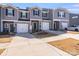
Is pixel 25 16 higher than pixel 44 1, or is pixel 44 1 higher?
pixel 44 1

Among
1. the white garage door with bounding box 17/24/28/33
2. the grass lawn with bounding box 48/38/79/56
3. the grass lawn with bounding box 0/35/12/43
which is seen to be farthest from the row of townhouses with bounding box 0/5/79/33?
A: the grass lawn with bounding box 48/38/79/56

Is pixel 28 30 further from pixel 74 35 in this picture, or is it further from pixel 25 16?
pixel 74 35

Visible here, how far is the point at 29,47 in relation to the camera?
10.3 ft

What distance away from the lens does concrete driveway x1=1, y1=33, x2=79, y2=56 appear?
10.1 ft

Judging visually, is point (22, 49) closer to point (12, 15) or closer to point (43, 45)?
point (43, 45)

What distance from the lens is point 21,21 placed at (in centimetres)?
325

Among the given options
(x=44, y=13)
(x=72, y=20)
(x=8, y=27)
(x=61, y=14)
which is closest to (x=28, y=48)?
(x=8, y=27)

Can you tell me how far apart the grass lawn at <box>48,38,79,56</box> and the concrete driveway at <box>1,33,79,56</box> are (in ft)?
0.20

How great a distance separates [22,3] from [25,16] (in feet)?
0.72

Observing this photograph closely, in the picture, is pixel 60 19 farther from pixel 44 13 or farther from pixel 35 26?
pixel 35 26

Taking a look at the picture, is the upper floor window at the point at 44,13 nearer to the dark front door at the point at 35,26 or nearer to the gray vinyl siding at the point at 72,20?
the dark front door at the point at 35,26

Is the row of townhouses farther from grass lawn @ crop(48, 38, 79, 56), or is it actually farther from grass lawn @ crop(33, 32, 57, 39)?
grass lawn @ crop(48, 38, 79, 56)

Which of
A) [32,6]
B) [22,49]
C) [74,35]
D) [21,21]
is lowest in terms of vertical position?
[22,49]

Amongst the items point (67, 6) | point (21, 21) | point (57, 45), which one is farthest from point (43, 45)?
point (67, 6)
